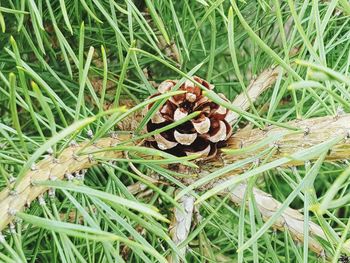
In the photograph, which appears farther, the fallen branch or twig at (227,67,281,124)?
twig at (227,67,281,124)

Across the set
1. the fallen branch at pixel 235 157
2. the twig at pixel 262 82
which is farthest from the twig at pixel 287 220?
the twig at pixel 262 82

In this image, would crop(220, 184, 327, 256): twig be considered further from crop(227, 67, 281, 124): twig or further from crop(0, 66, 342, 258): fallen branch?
crop(227, 67, 281, 124): twig

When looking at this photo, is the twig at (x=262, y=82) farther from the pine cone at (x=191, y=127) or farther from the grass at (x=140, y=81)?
the pine cone at (x=191, y=127)

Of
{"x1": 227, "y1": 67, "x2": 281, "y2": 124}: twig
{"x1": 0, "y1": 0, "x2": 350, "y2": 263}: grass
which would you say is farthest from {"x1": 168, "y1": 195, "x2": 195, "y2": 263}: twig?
{"x1": 227, "y1": 67, "x2": 281, "y2": 124}: twig

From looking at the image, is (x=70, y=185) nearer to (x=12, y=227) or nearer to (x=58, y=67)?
(x=12, y=227)

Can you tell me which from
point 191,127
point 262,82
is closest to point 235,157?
point 191,127

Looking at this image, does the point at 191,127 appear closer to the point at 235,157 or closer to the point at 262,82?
the point at 235,157

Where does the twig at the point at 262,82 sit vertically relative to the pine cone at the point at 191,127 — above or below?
below

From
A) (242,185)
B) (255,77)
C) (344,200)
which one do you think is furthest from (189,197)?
(344,200)
